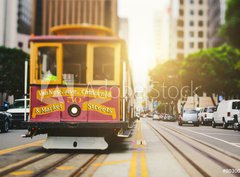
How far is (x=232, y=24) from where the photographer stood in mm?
8672

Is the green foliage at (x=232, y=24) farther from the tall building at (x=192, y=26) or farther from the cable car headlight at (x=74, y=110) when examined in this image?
the tall building at (x=192, y=26)

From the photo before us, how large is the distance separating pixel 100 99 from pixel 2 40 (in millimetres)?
80888

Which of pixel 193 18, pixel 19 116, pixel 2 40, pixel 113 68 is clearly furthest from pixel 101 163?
pixel 193 18

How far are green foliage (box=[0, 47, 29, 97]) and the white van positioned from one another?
25405mm

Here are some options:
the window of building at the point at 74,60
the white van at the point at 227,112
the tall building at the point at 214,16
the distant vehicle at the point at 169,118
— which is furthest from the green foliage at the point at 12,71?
the tall building at the point at 214,16

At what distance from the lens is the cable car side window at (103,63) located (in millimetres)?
11625

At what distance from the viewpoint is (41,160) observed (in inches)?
394

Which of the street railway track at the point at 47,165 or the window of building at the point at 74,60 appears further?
the window of building at the point at 74,60

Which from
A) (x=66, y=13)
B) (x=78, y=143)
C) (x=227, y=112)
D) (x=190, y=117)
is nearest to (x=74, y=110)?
(x=78, y=143)

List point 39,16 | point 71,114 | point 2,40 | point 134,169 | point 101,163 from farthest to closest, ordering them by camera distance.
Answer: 1. point 39,16
2. point 2,40
3. point 71,114
4. point 101,163
5. point 134,169

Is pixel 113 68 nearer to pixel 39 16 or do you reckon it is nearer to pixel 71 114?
pixel 71 114

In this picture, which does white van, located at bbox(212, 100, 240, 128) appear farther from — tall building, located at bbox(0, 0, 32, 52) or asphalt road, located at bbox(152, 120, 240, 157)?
tall building, located at bbox(0, 0, 32, 52)

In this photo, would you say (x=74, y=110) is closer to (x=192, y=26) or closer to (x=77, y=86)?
(x=77, y=86)

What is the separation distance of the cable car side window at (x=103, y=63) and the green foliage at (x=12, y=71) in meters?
38.8
